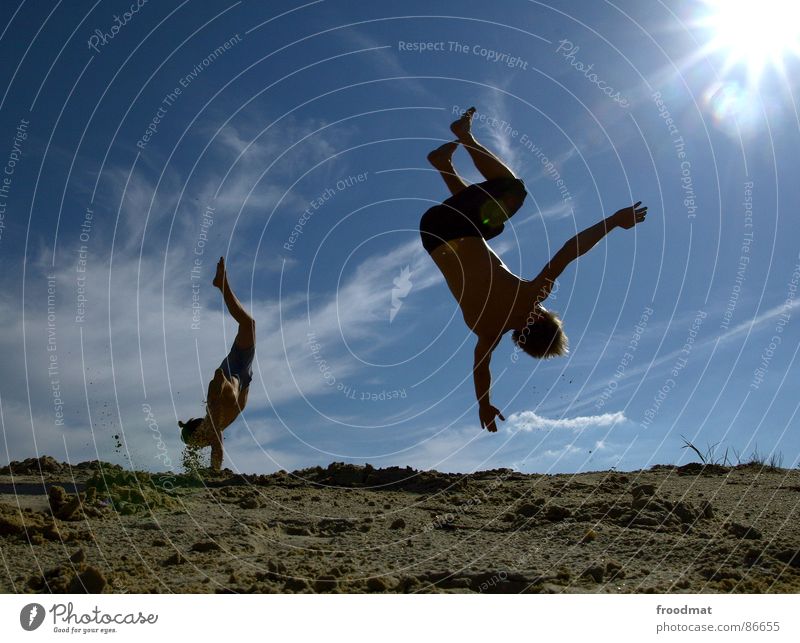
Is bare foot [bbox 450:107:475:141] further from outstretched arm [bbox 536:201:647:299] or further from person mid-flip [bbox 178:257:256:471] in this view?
person mid-flip [bbox 178:257:256:471]

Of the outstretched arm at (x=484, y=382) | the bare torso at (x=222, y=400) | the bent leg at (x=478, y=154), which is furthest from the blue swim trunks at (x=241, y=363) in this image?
the bent leg at (x=478, y=154)

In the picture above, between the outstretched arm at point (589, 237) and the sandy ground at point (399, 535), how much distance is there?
3.14 m

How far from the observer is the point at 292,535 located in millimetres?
8445

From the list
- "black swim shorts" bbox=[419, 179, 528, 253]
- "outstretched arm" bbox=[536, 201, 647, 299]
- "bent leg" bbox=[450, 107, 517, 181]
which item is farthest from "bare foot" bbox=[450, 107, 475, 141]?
"outstretched arm" bbox=[536, 201, 647, 299]

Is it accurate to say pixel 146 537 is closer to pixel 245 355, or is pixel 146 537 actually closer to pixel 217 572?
pixel 217 572

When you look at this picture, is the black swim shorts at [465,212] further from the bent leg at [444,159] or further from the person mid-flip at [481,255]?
the bent leg at [444,159]

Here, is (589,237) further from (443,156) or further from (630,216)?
(443,156)

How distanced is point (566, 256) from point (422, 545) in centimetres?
383

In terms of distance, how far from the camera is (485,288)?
30.0ft

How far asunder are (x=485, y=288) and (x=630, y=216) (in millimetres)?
1987

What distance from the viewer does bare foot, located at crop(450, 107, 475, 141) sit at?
9062 mm

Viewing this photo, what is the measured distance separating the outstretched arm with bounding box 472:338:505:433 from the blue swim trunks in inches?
190
